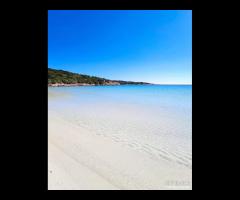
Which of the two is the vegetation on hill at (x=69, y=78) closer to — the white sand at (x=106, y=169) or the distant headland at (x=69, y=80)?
the distant headland at (x=69, y=80)

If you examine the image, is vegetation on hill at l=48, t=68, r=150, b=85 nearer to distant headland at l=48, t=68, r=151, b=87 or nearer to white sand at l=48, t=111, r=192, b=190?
distant headland at l=48, t=68, r=151, b=87

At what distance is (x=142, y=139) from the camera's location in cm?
380

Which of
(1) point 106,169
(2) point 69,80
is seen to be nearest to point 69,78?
(2) point 69,80

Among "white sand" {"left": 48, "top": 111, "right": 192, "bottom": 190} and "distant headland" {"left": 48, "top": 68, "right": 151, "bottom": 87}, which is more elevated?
"distant headland" {"left": 48, "top": 68, "right": 151, "bottom": 87}

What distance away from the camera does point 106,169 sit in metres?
2.37

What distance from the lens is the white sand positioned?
1989 millimetres

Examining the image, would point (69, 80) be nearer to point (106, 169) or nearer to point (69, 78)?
point (69, 78)

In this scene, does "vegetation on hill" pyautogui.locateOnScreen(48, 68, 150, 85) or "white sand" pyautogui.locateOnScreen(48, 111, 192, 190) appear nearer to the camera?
"white sand" pyautogui.locateOnScreen(48, 111, 192, 190)

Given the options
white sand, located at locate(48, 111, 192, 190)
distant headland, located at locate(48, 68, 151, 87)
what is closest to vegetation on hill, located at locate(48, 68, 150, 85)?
distant headland, located at locate(48, 68, 151, 87)

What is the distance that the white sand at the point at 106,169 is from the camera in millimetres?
1989

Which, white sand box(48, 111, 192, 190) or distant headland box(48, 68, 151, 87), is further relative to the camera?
distant headland box(48, 68, 151, 87)
